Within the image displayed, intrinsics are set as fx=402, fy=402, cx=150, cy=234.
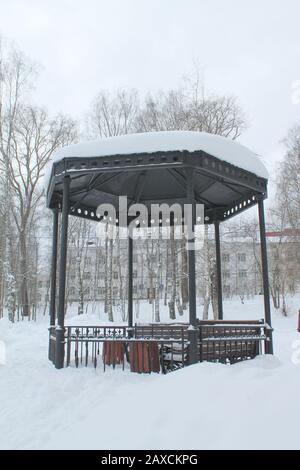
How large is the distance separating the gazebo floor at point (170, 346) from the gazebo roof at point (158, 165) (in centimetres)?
294

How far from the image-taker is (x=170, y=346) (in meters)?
7.71

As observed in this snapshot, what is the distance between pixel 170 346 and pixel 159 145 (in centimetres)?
380

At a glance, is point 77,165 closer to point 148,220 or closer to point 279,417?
point 148,220

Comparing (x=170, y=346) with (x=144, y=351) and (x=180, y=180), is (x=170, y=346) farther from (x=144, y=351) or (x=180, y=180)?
(x=180, y=180)

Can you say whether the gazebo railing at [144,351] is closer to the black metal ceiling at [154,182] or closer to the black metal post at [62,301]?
the black metal post at [62,301]

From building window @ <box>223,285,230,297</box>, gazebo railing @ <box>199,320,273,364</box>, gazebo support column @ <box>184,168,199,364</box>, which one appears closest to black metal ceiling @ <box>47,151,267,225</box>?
gazebo support column @ <box>184,168,199,364</box>

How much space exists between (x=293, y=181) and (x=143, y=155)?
20.9 meters

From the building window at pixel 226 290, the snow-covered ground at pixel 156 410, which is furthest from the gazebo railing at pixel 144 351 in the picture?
the building window at pixel 226 290

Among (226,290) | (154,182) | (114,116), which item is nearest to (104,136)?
(114,116)

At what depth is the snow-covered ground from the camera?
3.87 meters

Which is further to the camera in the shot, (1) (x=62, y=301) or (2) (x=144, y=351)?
(1) (x=62, y=301)

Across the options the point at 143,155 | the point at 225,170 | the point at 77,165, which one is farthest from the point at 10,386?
the point at 225,170

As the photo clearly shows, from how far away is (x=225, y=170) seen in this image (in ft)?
25.3

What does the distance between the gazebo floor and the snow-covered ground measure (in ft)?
1.59
